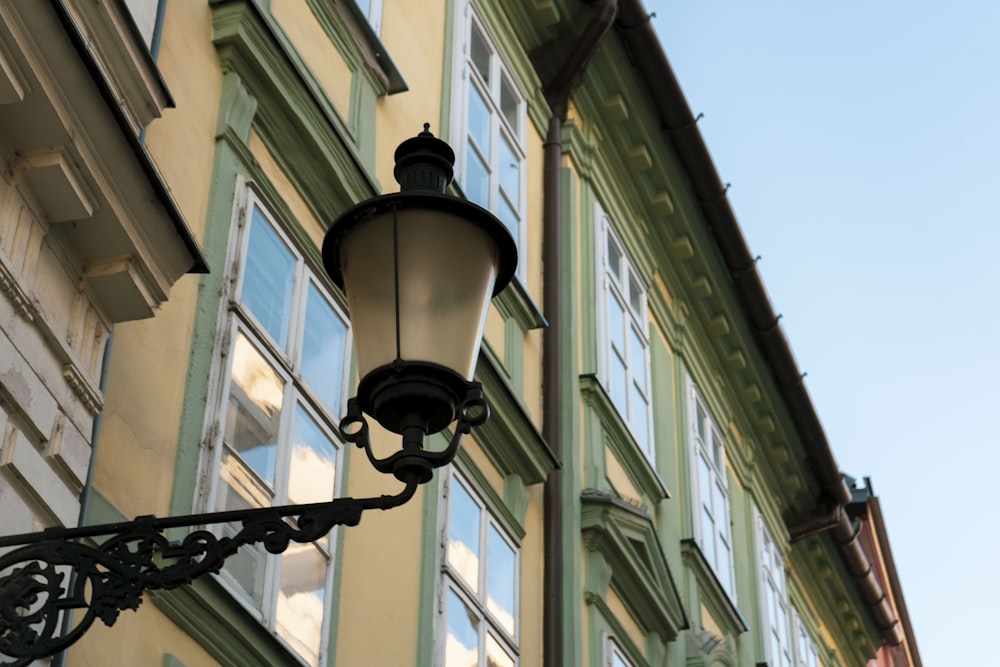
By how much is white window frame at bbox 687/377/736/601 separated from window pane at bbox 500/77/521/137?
348 cm

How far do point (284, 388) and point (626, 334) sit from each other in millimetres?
6052

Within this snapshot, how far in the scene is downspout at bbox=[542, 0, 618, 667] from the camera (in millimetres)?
9859

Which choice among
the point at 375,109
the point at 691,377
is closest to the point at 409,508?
the point at 375,109

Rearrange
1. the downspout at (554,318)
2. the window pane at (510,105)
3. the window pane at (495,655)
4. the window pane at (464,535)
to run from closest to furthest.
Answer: the window pane at (464,535), the window pane at (495,655), the downspout at (554,318), the window pane at (510,105)

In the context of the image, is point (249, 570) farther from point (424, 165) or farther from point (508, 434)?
point (508, 434)

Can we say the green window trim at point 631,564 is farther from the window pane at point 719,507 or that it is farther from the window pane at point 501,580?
the window pane at point 719,507

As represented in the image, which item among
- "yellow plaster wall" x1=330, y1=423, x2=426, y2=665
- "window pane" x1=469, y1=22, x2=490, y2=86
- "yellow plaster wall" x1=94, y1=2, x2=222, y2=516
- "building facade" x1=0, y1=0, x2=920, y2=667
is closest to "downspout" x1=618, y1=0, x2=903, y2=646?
"building facade" x1=0, y1=0, x2=920, y2=667

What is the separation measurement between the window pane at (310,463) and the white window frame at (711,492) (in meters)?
6.55

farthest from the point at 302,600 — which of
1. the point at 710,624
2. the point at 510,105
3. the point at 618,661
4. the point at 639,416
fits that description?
the point at 710,624

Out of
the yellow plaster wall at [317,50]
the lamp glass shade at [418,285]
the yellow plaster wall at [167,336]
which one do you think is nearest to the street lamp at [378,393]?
the lamp glass shade at [418,285]

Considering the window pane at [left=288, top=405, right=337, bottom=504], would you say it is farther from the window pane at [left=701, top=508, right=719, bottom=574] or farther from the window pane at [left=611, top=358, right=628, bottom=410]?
the window pane at [left=701, top=508, right=719, bottom=574]

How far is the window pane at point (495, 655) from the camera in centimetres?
882


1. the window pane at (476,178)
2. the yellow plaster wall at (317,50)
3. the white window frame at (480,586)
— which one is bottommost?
the white window frame at (480,586)

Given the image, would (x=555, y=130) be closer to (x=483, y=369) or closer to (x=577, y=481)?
(x=577, y=481)
